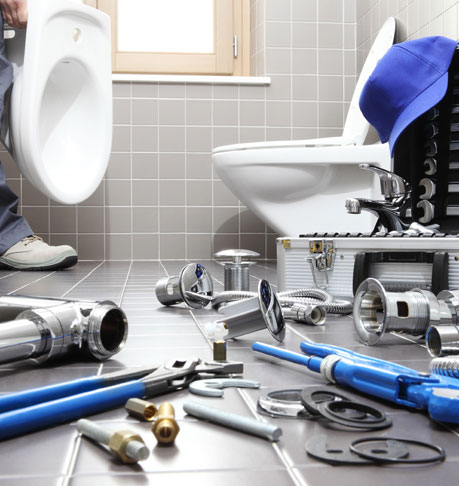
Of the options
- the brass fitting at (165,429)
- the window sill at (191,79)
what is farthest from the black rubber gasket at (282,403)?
the window sill at (191,79)

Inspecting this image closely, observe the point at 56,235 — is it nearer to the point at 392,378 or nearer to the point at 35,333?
the point at 35,333

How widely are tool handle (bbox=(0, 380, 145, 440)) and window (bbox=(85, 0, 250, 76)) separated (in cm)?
288

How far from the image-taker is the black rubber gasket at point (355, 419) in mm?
574

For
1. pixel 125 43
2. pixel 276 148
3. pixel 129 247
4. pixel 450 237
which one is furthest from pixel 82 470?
pixel 125 43

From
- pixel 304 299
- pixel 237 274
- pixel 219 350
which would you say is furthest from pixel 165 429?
pixel 237 274

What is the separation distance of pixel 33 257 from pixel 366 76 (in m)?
1.50

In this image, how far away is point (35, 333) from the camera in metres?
0.81

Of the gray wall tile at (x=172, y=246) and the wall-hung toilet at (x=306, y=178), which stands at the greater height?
the wall-hung toilet at (x=306, y=178)

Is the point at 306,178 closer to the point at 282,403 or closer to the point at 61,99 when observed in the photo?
the point at 61,99

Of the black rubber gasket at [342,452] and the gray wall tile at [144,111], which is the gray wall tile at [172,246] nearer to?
the gray wall tile at [144,111]

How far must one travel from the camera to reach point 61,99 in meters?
2.69

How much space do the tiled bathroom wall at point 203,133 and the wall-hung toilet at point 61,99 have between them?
0.54 metres

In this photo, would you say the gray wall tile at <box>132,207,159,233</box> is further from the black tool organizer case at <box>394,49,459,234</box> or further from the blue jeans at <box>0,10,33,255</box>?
the black tool organizer case at <box>394,49,459,234</box>

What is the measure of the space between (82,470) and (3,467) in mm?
60
